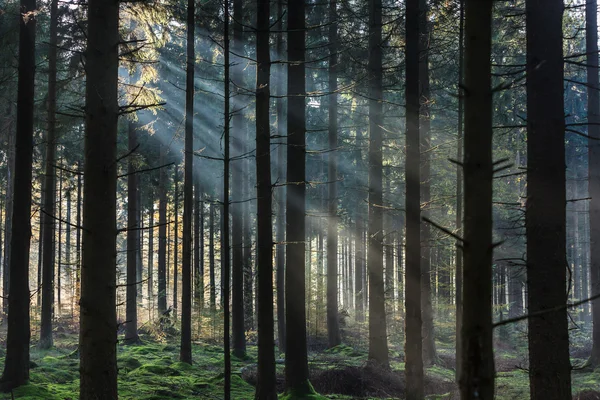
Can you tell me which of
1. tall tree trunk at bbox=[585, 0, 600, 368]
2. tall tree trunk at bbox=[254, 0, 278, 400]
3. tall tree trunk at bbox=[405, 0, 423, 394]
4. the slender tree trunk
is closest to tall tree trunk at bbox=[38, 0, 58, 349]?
the slender tree trunk

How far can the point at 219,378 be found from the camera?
13.2 meters

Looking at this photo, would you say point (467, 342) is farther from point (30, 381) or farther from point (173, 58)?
Result: point (173, 58)

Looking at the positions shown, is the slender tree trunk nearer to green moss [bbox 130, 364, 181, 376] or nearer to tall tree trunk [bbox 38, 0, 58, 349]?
green moss [bbox 130, 364, 181, 376]

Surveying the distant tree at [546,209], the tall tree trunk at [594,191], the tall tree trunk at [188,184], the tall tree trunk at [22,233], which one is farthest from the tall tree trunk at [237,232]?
the tall tree trunk at [594,191]

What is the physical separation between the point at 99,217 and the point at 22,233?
5.44 metres

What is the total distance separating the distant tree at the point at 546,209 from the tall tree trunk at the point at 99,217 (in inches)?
190

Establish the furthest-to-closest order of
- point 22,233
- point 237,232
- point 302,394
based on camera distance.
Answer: point 237,232 → point 302,394 → point 22,233

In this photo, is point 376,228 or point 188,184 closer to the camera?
point 188,184

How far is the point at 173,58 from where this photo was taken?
24562 millimetres

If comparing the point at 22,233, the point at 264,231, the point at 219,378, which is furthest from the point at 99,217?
the point at 219,378

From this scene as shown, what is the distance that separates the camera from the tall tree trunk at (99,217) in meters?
5.49

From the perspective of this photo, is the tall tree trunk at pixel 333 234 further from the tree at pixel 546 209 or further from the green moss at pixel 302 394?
the tree at pixel 546 209

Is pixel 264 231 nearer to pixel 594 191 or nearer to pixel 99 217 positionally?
pixel 99 217

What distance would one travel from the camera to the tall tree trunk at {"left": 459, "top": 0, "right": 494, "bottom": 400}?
3234 millimetres
